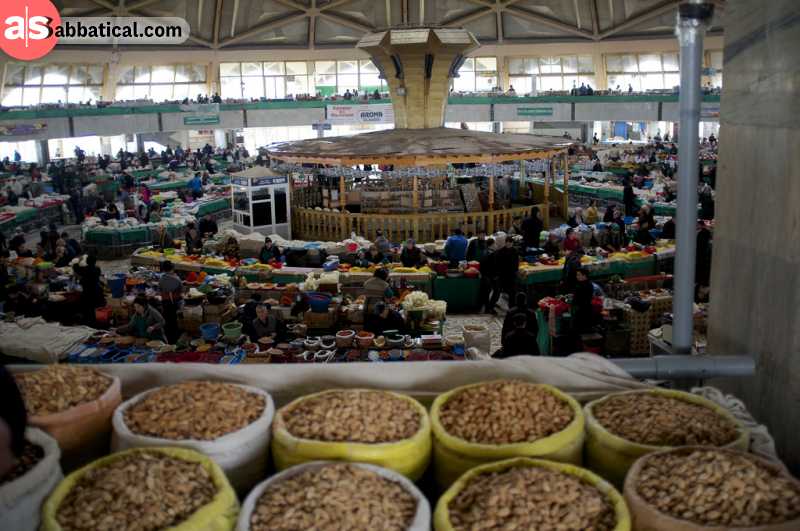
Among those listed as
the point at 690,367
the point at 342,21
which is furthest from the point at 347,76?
the point at 690,367

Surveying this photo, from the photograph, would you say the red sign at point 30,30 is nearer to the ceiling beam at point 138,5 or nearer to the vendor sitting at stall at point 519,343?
the ceiling beam at point 138,5

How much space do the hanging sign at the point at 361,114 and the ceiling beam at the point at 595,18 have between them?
44.1ft

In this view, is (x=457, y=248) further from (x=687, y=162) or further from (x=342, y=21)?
(x=342, y=21)

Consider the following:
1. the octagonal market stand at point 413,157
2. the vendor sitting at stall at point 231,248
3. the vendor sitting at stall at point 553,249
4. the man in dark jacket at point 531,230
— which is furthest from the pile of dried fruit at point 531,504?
the octagonal market stand at point 413,157

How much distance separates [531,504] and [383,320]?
6.64 meters

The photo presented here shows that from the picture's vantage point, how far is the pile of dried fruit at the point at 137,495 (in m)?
2.64

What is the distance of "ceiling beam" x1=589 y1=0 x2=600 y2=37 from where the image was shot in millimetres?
37091

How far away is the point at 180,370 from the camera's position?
378cm

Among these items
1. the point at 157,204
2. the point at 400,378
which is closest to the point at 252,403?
the point at 400,378

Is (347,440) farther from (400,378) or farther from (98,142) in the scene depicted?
(98,142)

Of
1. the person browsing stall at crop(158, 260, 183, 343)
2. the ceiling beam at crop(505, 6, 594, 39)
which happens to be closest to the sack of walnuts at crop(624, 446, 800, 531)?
the person browsing stall at crop(158, 260, 183, 343)

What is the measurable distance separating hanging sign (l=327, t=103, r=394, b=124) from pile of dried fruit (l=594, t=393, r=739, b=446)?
26.1 meters

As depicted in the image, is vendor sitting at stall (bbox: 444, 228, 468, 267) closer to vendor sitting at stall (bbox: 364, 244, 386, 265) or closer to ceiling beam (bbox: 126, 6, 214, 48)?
vendor sitting at stall (bbox: 364, 244, 386, 265)

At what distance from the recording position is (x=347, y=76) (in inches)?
1558
